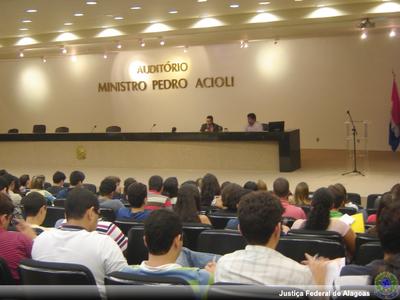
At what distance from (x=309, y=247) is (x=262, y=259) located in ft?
3.21

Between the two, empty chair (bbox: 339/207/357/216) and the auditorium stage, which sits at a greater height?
empty chair (bbox: 339/207/357/216)

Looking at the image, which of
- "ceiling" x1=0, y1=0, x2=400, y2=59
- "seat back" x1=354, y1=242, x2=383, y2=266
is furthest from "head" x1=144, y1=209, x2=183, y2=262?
"ceiling" x1=0, y1=0, x2=400, y2=59

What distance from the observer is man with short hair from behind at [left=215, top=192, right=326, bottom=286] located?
2.15 m

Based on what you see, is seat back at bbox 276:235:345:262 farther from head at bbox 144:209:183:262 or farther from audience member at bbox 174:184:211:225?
audience member at bbox 174:184:211:225

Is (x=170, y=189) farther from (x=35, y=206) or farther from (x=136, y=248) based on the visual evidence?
(x=136, y=248)

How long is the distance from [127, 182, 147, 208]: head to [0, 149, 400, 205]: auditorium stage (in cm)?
522

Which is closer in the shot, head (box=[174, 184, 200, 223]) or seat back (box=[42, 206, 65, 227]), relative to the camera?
head (box=[174, 184, 200, 223])

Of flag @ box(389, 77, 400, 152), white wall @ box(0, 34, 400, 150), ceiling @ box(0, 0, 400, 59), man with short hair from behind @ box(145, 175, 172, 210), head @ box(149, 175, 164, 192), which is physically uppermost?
ceiling @ box(0, 0, 400, 59)

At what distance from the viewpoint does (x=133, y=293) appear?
216 cm

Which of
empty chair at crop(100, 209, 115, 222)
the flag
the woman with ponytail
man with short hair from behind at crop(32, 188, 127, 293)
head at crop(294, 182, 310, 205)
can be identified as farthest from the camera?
the flag

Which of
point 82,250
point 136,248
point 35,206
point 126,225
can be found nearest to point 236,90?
point 126,225

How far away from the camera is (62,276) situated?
2393 mm

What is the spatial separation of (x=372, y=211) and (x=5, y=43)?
37.9ft

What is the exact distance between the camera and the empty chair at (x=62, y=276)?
7.59 feet
